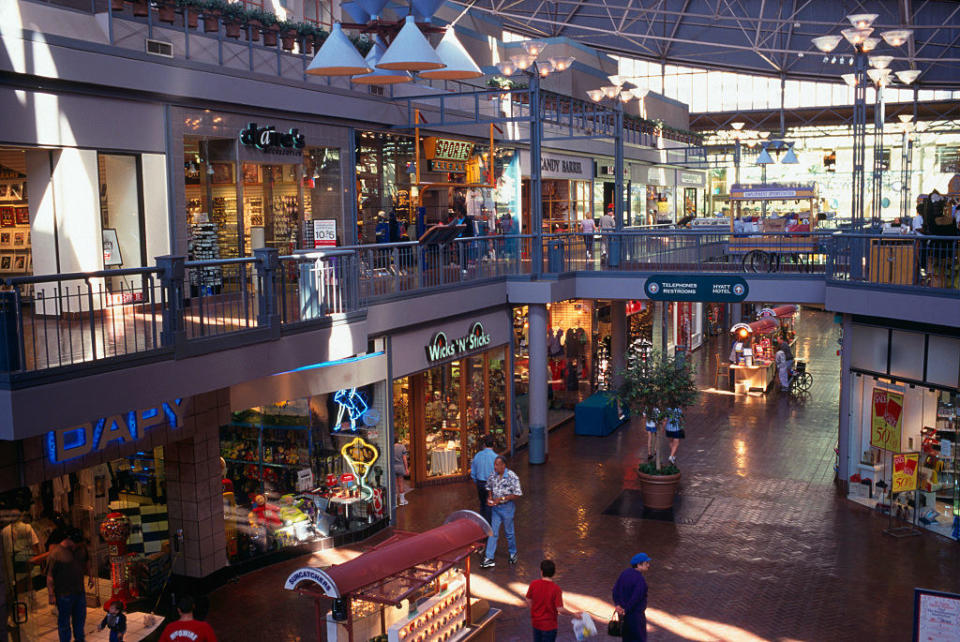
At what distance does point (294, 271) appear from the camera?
11352mm

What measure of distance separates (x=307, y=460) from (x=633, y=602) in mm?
6121

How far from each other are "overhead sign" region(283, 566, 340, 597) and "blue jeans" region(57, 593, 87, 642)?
3.03m

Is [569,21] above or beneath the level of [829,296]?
above

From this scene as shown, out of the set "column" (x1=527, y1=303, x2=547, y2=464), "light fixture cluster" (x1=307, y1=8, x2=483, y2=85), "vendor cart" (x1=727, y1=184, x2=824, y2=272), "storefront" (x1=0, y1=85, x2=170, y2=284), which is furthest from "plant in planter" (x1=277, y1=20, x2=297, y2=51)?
"vendor cart" (x1=727, y1=184, x2=824, y2=272)

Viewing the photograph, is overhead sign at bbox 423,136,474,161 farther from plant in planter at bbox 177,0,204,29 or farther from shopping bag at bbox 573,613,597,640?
shopping bag at bbox 573,613,597,640

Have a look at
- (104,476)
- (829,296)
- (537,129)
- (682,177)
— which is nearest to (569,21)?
(682,177)

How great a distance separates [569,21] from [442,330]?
92.3 feet

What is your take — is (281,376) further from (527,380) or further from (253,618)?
(527,380)

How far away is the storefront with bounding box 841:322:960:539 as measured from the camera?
14.6m

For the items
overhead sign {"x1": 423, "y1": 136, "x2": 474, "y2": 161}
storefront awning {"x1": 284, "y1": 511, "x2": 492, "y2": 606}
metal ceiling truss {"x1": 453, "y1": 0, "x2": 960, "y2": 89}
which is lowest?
storefront awning {"x1": 284, "y1": 511, "x2": 492, "y2": 606}

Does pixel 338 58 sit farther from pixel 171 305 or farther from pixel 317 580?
pixel 317 580

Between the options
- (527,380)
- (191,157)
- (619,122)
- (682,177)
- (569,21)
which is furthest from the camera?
(682,177)

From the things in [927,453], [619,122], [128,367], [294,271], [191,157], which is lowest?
[927,453]

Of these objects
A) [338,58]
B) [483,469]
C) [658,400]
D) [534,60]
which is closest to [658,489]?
[658,400]
